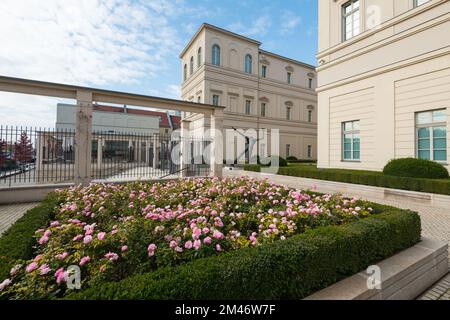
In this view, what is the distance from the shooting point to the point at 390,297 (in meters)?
2.73

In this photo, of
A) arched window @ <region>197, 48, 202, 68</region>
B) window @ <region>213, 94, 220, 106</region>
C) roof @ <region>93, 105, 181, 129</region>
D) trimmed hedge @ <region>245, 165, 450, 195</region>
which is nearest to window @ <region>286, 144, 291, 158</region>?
window @ <region>213, 94, 220, 106</region>

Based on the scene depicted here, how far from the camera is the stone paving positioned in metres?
5.84

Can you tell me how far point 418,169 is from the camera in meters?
9.09

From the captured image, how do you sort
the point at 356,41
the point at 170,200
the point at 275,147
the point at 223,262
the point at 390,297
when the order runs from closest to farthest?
1. the point at 223,262
2. the point at 390,297
3. the point at 170,200
4. the point at 356,41
5. the point at 275,147

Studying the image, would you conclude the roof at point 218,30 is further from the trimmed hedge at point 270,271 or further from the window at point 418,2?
the trimmed hedge at point 270,271

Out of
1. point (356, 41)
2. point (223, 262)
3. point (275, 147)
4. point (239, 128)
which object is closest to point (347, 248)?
point (223, 262)

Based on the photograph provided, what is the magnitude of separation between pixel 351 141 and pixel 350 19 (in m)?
8.12

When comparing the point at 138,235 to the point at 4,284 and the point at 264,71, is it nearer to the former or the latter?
the point at 4,284

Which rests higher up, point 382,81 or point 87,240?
point 382,81

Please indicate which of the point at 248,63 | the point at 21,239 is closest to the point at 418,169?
the point at 21,239

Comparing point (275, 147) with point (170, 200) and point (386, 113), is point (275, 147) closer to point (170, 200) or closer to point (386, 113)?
point (386, 113)

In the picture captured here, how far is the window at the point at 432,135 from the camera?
10.4 metres

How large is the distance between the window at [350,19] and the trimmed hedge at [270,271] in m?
15.9

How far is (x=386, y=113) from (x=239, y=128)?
59.2 ft
